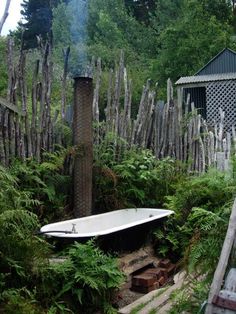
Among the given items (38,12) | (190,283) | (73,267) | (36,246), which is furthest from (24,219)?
(38,12)

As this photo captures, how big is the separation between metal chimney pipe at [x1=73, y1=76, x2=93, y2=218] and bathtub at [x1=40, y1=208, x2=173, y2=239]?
213mm

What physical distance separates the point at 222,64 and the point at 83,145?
11727 millimetres

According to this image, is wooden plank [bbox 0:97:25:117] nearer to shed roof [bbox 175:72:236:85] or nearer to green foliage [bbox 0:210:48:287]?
green foliage [bbox 0:210:48:287]

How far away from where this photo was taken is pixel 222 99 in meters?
16.0

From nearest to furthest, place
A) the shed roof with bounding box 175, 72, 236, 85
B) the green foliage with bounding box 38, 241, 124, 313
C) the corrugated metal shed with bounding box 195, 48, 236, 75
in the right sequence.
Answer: the green foliage with bounding box 38, 241, 124, 313 → the shed roof with bounding box 175, 72, 236, 85 → the corrugated metal shed with bounding box 195, 48, 236, 75

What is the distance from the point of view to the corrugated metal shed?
16531 mm

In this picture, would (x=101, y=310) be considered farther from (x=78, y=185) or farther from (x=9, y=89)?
(x=9, y=89)

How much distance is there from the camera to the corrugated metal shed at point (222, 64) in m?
16.5

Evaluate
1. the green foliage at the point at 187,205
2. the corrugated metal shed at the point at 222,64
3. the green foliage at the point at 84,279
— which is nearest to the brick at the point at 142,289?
the green foliage at the point at 84,279

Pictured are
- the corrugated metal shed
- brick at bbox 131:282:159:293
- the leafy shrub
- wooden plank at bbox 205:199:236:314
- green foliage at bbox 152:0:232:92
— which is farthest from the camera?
green foliage at bbox 152:0:232:92

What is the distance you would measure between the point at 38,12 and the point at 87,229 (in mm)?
24419

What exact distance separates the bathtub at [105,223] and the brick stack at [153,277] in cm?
48

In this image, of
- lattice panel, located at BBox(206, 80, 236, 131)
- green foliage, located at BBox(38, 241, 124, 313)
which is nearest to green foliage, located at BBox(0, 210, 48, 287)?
green foliage, located at BBox(38, 241, 124, 313)

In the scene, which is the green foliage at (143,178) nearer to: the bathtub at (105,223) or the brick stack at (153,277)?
the bathtub at (105,223)
